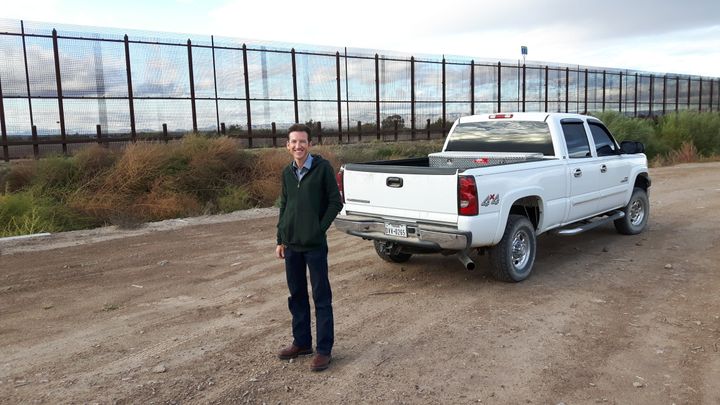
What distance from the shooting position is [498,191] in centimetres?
611

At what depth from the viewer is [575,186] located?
7.43 m

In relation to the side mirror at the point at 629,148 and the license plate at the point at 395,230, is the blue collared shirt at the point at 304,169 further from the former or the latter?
the side mirror at the point at 629,148

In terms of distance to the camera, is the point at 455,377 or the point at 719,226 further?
the point at 719,226

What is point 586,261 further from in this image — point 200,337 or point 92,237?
point 92,237

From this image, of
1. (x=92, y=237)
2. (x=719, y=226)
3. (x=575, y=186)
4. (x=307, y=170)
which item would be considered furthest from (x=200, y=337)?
(x=719, y=226)

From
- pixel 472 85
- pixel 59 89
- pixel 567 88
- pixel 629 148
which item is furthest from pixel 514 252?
pixel 567 88

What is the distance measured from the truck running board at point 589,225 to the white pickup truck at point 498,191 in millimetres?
17

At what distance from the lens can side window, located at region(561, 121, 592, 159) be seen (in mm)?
7609

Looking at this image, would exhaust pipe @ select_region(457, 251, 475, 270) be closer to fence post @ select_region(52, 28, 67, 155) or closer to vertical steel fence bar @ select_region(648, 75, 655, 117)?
fence post @ select_region(52, 28, 67, 155)

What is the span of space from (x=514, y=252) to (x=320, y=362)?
→ 3.17 metres

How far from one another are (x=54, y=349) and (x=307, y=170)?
2.68m

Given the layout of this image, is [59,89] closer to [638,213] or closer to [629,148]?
[629,148]

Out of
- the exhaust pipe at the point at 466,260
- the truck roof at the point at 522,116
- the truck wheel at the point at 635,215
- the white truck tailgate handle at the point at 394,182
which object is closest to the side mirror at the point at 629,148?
the truck wheel at the point at 635,215

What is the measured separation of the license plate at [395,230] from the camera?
6268mm
